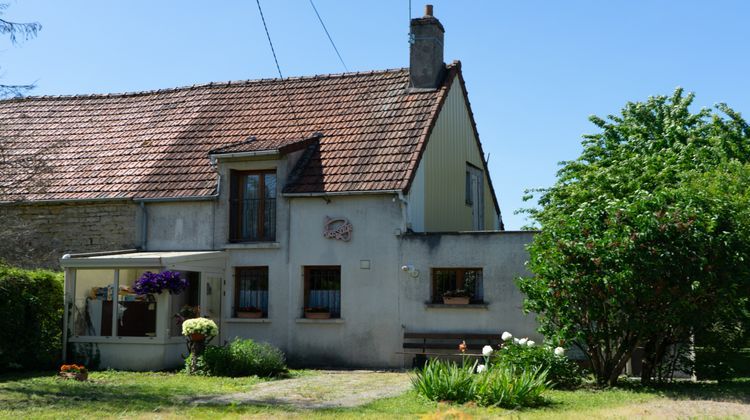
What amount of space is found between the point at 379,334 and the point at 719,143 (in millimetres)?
14639

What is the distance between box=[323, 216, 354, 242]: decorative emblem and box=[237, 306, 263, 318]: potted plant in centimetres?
245

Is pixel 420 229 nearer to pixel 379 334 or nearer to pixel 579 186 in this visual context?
pixel 379 334

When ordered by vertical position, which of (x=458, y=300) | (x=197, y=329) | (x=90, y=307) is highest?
(x=458, y=300)

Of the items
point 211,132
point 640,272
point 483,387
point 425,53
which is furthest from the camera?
point 211,132

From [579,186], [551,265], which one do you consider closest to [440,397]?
[551,265]

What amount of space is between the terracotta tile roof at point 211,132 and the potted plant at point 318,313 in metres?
2.73

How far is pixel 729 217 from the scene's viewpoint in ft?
45.5

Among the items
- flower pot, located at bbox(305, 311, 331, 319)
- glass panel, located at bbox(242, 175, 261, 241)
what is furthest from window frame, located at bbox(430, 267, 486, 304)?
glass panel, located at bbox(242, 175, 261, 241)

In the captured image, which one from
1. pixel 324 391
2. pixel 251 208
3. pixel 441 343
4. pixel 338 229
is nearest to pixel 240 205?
pixel 251 208

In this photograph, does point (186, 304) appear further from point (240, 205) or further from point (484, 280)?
point (484, 280)

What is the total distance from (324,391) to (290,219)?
20.7 feet

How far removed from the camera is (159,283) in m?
17.9

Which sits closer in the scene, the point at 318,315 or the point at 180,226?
the point at 318,315

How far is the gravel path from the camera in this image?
513 inches
